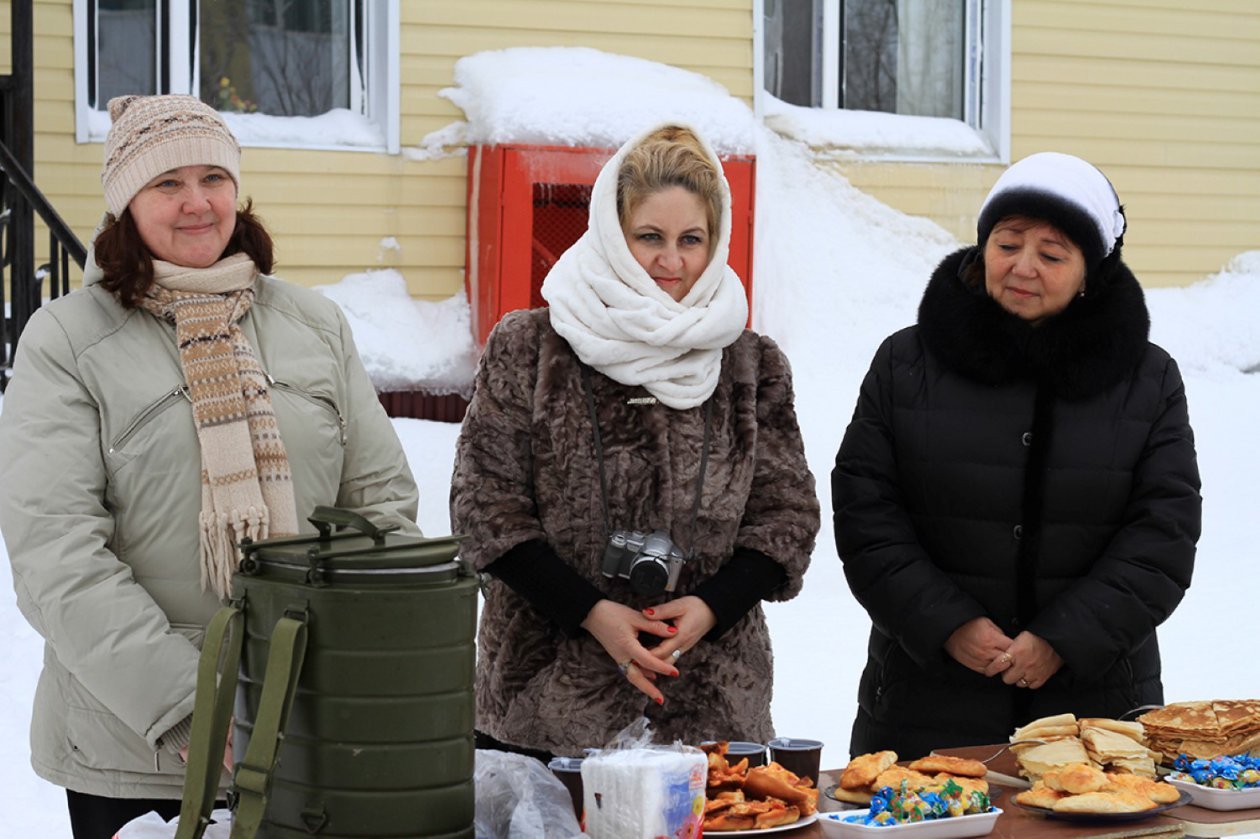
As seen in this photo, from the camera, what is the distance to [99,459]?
2.60 m

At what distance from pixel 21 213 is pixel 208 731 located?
17.1 ft

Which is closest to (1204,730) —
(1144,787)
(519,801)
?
(1144,787)

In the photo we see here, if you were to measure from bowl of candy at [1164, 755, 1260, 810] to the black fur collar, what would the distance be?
85cm

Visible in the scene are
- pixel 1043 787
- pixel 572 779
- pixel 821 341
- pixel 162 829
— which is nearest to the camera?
pixel 162 829

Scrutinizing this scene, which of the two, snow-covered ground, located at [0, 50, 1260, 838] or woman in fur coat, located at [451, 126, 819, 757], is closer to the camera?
woman in fur coat, located at [451, 126, 819, 757]

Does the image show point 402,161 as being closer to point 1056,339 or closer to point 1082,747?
point 1056,339

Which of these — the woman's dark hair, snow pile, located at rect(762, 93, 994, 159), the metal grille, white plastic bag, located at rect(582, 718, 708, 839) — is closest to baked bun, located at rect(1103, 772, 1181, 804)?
white plastic bag, located at rect(582, 718, 708, 839)

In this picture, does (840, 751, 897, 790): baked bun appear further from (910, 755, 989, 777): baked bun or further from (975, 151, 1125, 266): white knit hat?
(975, 151, 1125, 266): white knit hat

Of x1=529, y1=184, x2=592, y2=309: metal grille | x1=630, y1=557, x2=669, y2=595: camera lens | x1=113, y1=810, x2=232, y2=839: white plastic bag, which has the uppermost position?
x1=529, y1=184, x2=592, y2=309: metal grille

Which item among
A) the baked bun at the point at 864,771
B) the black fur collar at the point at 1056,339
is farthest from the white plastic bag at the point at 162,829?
the black fur collar at the point at 1056,339

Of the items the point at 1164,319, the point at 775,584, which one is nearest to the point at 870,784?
the point at 775,584

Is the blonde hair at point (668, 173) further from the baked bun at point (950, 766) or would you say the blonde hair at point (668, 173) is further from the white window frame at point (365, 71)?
the white window frame at point (365, 71)

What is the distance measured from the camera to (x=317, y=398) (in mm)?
2852

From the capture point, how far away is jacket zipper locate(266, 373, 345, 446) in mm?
2820
